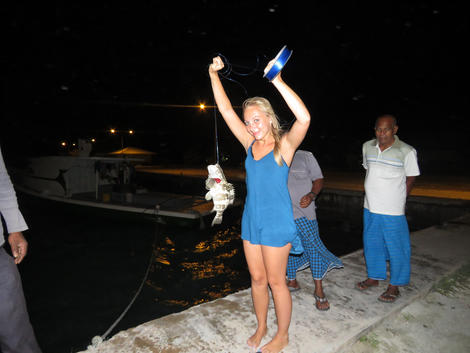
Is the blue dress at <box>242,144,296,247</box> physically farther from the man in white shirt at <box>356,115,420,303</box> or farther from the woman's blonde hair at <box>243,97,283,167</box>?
the man in white shirt at <box>356,115,420,303</box>

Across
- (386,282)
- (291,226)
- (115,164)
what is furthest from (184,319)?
(115,164)

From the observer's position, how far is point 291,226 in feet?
7.04

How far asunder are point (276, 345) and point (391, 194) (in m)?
2.15

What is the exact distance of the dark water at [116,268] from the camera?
6.39 meters

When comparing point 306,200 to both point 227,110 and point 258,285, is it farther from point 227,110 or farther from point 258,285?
point 227,110

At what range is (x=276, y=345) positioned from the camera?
2311 mm

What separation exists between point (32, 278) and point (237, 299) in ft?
27.7

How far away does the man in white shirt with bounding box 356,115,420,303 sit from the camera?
324cm

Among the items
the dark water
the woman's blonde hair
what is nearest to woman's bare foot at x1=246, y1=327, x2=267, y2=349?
the woman's blonde hair

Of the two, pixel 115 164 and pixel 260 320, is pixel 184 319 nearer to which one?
pixel 260 320

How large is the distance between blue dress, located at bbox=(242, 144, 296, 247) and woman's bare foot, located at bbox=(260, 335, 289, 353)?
88 cm

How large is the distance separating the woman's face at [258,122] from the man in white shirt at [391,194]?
6.08 feet

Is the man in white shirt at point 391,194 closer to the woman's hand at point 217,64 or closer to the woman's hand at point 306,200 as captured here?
the woman's hand at point 306,200

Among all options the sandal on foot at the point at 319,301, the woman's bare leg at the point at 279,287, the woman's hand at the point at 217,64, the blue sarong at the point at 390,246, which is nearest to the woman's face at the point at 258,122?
the woman's hand at the point at 217,64
